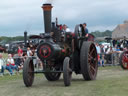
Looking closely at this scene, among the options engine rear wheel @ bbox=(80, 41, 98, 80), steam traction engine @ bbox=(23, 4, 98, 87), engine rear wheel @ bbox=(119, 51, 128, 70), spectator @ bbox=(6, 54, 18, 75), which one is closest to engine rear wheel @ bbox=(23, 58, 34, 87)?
steam traction engine @ bbox=(23, 4, 98, 87)

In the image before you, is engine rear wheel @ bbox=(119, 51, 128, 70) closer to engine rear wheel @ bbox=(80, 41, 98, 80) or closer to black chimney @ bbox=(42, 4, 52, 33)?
engine rear wheel @ bbox=(80, 41, 98, 80)

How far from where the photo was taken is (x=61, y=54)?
7.96m

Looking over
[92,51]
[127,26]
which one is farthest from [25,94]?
[127,26]

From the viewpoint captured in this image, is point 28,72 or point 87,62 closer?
point 28,72

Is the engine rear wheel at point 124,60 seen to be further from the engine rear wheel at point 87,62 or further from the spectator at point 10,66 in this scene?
the spectator at point 10,66

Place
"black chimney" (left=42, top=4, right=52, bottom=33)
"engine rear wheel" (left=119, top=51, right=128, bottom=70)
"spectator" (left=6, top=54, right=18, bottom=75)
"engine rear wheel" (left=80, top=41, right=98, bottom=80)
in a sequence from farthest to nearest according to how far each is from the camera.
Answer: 1. "spectator" (left=6, top=54, right=18, bottom=75)
2. "engine rear wheel" (left=119, top=51, right=128, bottom=70)
3. "engine rear wheel" (left=80, top=41, right=98, bottom=80)
4. "black chimney" (left=42, top=4, right=52, bottom=33)

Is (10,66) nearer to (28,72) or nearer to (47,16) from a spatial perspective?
(28,72)

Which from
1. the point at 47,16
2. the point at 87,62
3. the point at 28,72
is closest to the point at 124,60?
the point at 87,62

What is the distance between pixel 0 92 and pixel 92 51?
11.3ft

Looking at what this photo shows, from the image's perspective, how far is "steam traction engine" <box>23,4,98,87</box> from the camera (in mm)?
7570

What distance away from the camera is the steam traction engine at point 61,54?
757cm

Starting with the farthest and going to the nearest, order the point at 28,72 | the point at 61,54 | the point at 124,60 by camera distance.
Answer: the point at 124,60 < the point at 61,54 < the point at 28,72

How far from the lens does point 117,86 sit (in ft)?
22.6

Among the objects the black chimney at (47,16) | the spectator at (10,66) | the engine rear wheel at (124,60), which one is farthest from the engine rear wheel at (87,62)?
the spectator at (10,66)
